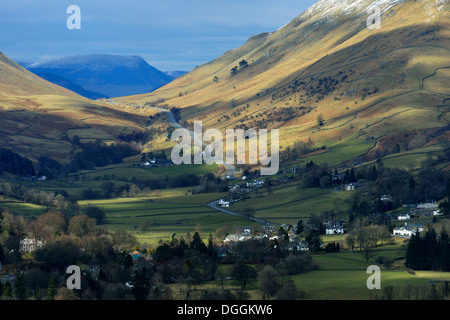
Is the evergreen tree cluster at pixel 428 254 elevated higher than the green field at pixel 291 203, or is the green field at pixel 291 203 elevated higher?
the green field at pixel 291 203

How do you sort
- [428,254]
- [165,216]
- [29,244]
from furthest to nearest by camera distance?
[165,216] → [29,244] → [428,254]

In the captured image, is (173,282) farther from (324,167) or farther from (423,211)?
(324,167)

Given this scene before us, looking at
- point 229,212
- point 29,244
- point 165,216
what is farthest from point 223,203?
point 29,244

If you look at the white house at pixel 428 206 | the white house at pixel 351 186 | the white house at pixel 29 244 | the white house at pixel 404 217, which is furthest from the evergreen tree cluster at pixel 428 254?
the white house at pixel 351 186

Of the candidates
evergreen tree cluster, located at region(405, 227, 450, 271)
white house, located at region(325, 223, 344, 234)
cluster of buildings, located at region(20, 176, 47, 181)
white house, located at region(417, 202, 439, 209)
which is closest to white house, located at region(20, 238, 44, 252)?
white house, located at region(325, 223, 344, 234)

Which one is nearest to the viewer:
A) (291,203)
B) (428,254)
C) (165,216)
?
(428,254)

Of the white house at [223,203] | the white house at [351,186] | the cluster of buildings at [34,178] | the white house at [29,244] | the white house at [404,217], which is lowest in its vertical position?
the white house at [29,244]

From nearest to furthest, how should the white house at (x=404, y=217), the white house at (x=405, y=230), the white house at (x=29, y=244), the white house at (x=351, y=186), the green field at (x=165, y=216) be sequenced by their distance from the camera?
the white house at (x=29, y=244) < the white house at (x=405, y=230) < the green field at (x=165, y=216) < the white house at (x=404, y=217) < the white house at (x=351, y=186)

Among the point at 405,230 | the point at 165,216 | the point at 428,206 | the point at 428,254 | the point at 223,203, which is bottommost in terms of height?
the point at 428,254

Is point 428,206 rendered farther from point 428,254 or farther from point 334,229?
point 428,254

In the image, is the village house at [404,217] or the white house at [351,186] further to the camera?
the white house at [351,186]

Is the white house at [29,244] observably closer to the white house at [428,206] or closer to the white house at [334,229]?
the white house at [334,229]

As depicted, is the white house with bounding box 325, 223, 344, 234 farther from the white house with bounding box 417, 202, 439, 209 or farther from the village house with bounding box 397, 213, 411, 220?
the white house with bounding box 417, 202, 439, 209
